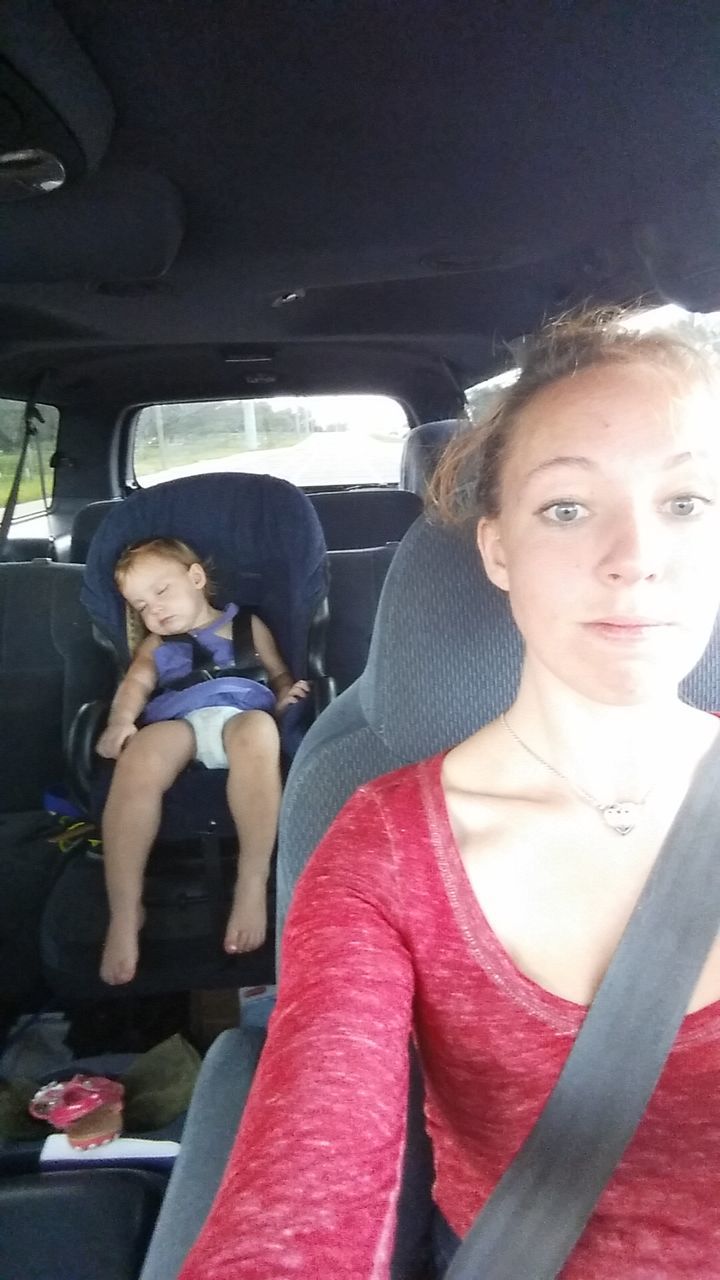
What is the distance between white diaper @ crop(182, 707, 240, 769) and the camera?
2.52 m

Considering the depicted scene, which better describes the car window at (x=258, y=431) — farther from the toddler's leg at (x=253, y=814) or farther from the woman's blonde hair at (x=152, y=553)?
the toddler's leg at (x=253, y=814)

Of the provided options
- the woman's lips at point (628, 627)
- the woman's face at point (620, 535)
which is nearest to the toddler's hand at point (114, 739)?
the woman's face at point (620, 535)

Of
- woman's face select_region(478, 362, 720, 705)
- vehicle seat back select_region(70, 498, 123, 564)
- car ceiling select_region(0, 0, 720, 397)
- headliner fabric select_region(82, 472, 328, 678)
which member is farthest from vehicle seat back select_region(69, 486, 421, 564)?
woman's face select_region(478, 362, 720, 705)

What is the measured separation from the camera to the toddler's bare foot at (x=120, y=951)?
221 cm

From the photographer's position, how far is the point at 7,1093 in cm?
185

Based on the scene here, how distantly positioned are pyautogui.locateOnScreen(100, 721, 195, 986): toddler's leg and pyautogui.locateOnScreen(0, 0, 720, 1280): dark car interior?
90 mm

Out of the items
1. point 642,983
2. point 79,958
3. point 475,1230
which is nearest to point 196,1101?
point 475,1230

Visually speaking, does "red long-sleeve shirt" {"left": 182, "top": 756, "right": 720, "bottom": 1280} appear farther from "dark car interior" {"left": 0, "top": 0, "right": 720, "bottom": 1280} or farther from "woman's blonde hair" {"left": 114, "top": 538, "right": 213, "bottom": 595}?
"woman's blonde hair" {"left": 114, "top": 538, "right": 213, "bottom": 595}

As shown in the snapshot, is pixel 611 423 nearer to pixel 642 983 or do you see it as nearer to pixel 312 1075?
pixel 642 983

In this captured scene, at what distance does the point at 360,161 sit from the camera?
2199 mm

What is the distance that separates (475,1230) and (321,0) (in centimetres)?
184

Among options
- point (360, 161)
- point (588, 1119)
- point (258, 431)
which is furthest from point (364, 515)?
point (588, 1119)

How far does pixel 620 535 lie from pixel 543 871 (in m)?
0.36

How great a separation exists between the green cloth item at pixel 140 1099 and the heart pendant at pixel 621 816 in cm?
129
